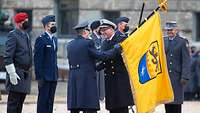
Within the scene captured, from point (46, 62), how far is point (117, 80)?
1760 millimetres

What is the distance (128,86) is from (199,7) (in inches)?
503

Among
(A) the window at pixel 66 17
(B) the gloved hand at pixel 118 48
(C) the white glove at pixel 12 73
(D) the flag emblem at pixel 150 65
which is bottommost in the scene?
(A) the window at pixel 66 17

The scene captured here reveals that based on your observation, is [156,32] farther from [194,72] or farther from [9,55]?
[194,72]

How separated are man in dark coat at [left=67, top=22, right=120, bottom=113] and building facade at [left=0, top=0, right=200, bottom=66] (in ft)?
39.9

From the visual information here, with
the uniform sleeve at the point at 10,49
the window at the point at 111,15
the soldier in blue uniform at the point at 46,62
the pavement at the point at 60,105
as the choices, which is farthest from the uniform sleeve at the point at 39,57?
the window at the point at 111,15

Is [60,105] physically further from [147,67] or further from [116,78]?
[147,67]

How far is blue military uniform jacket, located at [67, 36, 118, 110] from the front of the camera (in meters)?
12.7

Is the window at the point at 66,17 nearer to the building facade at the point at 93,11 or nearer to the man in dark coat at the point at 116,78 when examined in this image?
the building facade at the point at 93,11

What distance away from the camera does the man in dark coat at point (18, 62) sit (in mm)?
13312

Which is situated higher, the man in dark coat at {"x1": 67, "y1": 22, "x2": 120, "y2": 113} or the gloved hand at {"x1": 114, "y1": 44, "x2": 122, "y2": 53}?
the gloved hand at {"x1": 114, "y1": 44, "x2": 122, "y2": 53}

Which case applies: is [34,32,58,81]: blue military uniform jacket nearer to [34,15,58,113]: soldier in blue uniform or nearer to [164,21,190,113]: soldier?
[34,15,58,113]: soldier in blue uniform

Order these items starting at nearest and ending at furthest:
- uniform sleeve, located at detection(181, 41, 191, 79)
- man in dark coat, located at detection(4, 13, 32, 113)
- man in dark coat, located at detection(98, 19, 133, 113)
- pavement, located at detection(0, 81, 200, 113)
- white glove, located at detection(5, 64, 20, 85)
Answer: man in dark coat, located at detection(98, 19, 133, 113) → white glove, located at detection(5, 64, 20, 85) → man in dark coat, located at detection(4, 13, 32, 113) → uniform sleeve, located at detection(181, 41, 191, 79) → pavement, located at detection(0, 81, 200, 113)

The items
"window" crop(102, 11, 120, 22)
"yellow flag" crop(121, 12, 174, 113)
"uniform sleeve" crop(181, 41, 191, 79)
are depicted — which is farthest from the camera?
"window" crop(102, 11, 120, 22)

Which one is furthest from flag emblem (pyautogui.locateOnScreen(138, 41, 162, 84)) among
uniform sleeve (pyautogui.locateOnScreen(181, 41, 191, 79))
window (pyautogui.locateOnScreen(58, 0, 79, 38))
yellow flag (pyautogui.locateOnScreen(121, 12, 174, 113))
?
window (pyautogui.locateOnScreen(58, 0, 79, 38))
